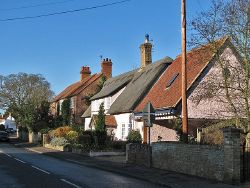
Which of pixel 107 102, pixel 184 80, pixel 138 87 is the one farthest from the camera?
pixel 107 102

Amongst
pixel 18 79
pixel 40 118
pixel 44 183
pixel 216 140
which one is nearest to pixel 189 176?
pixel 216 140

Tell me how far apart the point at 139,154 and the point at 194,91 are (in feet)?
23.5

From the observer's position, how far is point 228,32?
64.3ft

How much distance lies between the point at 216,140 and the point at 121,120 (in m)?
19.2

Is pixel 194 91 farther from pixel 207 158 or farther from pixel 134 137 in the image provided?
pixel 207 158

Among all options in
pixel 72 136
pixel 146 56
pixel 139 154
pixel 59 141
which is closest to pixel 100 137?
pixel 59 141

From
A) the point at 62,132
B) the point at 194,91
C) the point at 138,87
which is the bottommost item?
the point at 62,132

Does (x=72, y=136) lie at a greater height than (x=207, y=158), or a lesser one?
greater

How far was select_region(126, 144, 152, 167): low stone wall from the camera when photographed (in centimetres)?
2294

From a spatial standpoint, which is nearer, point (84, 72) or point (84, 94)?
point (84, 94)

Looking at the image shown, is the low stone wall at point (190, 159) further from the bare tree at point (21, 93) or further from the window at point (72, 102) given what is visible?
the bare tree at point (21, 93)

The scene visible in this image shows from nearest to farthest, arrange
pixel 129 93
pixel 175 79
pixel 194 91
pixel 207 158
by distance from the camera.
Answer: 1. pixel 207 158
2. pixel 194 91
3. pixel 175 79
4. pixel 129 93

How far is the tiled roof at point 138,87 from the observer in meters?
38.3

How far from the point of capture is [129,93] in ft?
139
